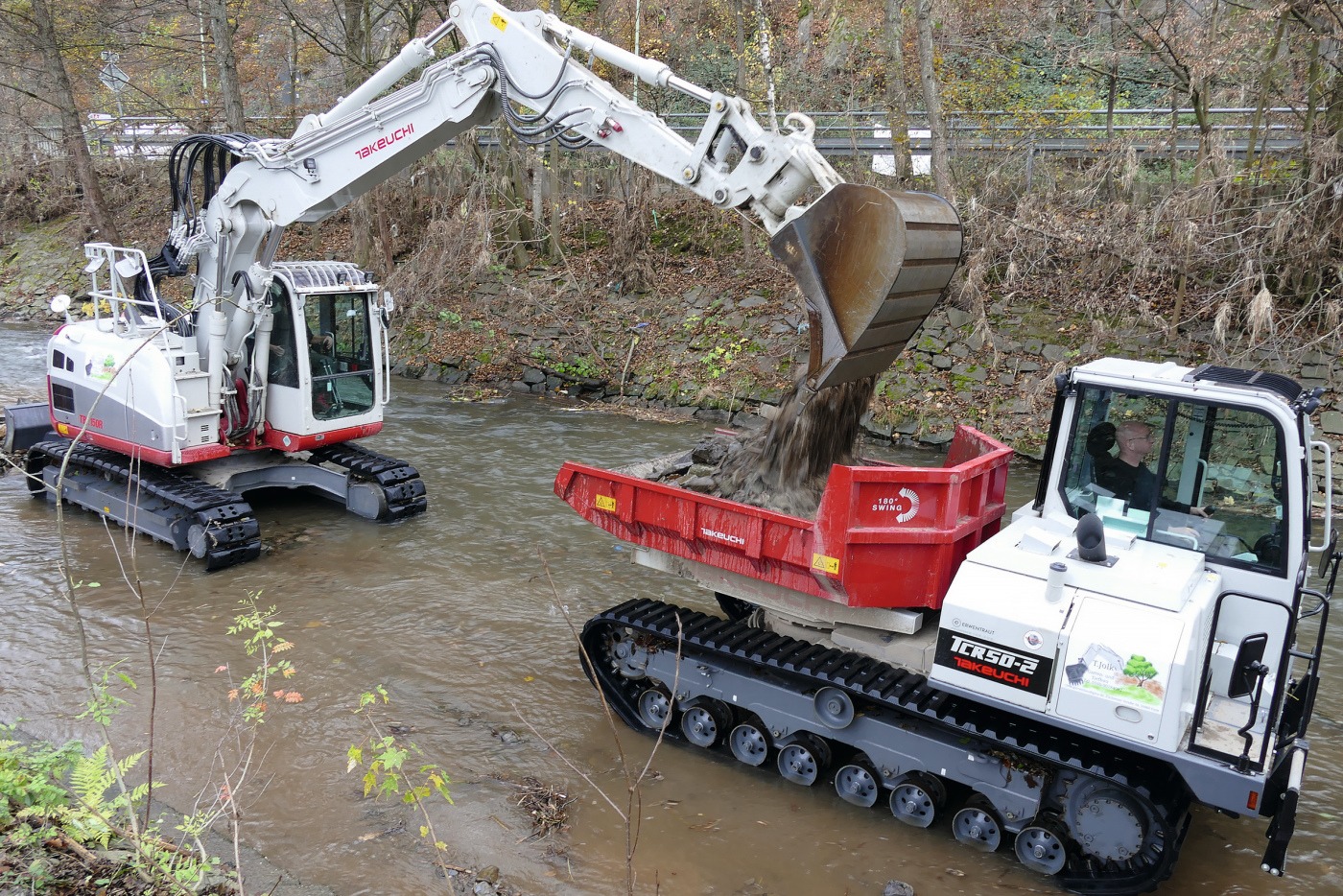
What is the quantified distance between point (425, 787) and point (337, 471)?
6025 mm

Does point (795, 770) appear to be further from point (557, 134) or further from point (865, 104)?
point (865, 104)

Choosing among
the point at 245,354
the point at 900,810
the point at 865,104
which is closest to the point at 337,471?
the point at 245,354

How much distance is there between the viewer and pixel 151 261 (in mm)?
9547

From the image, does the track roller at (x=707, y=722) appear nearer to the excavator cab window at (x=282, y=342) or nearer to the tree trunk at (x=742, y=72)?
the excavator cab window at (x=282, y=342)

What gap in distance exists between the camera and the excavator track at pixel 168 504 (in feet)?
27.8

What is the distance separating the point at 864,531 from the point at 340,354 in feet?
20.8

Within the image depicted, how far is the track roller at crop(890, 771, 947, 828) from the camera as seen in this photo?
5.16 m

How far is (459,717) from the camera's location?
6.31 metres

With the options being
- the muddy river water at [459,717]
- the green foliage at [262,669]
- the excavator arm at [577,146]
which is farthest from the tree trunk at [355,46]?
the green foliage at [262,669]

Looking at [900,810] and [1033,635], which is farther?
[900,810]

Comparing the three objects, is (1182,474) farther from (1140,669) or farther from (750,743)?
(750,743)

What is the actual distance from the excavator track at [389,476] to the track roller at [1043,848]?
22.0 feet

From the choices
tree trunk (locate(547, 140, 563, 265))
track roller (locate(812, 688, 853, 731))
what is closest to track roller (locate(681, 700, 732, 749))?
track roller (locate(812, 688, 853, 731))

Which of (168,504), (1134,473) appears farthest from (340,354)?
(1134,473)
